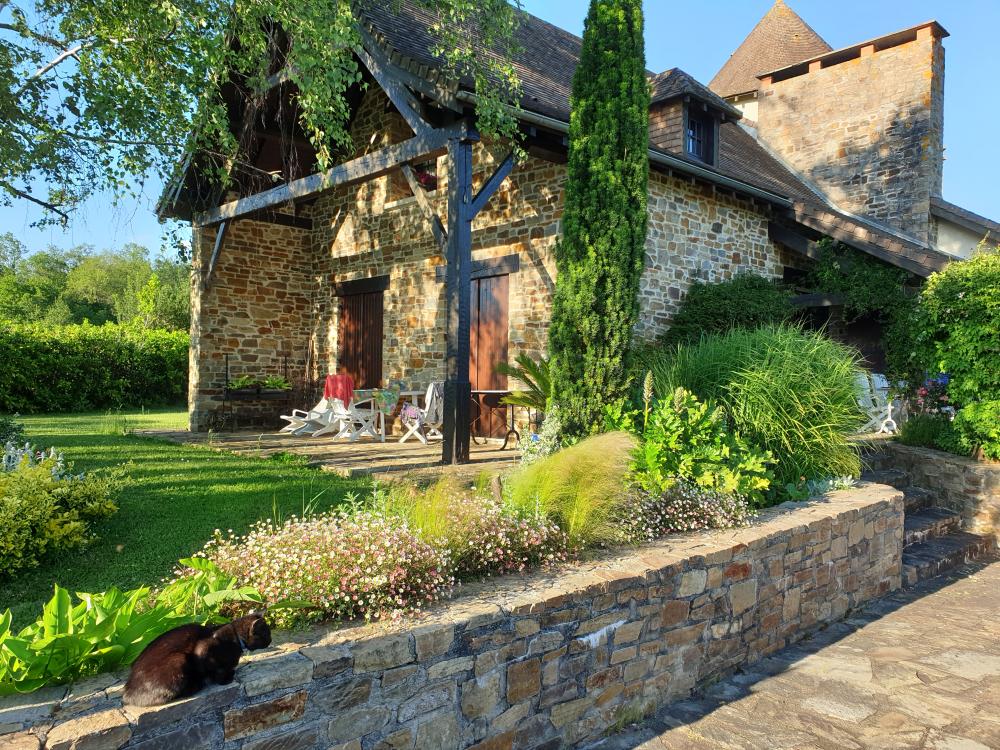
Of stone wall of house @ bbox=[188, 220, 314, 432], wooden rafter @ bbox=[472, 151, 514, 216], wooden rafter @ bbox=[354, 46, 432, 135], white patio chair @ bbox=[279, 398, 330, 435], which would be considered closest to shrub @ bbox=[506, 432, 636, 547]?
wooden rafter @ bbox=[472, 151, 514, 216]

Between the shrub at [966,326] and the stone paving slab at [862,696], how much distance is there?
2.90 metres

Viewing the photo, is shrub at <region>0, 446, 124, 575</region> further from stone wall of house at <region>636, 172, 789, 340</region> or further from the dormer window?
the dormer window

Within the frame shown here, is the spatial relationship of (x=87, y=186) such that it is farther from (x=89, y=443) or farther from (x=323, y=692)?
(x=323, y=692)

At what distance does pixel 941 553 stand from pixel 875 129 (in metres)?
10.2

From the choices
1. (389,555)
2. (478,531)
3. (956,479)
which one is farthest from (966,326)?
(389,555)

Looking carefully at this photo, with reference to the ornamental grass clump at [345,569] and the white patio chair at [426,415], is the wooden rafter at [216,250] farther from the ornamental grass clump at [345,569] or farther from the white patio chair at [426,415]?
the ornamental grass clump at [345,569]

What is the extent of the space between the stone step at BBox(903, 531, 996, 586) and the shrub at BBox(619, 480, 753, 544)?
2149 millimetres

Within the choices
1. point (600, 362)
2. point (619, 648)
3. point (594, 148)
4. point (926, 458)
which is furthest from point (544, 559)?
point (926, 458)

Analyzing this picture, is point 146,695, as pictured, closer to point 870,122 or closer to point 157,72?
point 157,72

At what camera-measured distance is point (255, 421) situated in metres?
11.2

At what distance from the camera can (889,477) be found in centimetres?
700

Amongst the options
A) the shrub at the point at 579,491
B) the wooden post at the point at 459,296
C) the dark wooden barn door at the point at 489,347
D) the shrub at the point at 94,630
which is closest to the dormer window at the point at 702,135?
the dark wooden barn door at the point at 489,347

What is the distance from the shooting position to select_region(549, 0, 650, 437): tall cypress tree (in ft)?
17.2

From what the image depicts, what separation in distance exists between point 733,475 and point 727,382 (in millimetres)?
915
